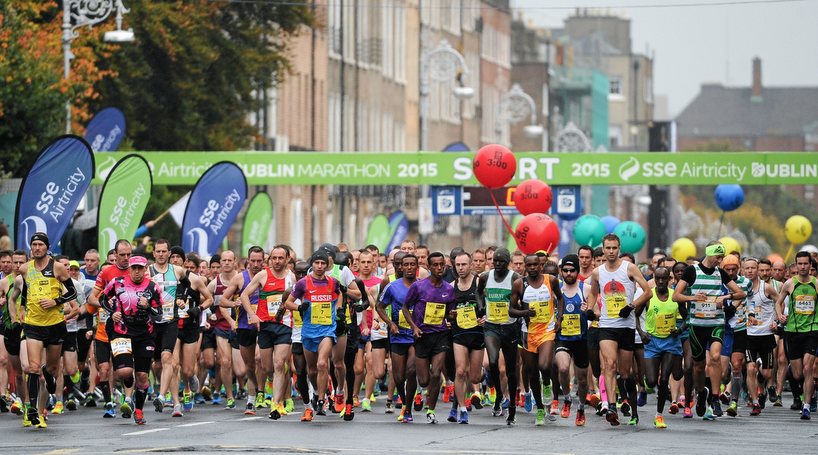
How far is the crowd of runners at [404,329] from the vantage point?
2164 centimetres

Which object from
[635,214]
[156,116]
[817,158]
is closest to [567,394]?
[817,158]

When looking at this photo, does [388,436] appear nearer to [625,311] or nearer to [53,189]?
[625,311]

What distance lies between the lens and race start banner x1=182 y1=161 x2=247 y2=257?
3372cm

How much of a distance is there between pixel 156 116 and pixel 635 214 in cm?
11609

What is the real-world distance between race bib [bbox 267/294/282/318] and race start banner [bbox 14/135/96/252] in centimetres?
519

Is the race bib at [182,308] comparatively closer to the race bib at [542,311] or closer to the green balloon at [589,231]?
the race bib at [542,311]

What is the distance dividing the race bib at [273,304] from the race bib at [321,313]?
910 mm

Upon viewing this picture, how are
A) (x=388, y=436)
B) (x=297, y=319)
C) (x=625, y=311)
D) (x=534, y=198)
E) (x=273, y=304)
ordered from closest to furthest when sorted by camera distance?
(x=388, y=436)
(x=625, y=311)
(x=297, y=319)
(x=273, y=304)
(x=534, y=198)

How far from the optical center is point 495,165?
34938 millimetres

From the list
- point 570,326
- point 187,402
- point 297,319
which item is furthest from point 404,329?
point 187,402

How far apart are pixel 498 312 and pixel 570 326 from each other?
3.84 ft

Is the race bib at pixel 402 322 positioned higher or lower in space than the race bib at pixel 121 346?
higher

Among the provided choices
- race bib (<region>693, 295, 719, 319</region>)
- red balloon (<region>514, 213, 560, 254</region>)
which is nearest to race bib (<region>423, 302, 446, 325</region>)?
race bib (<region>693, 295, 719, 319</region>)

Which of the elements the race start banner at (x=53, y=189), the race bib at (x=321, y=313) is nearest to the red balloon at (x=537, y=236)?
the race start banner at (x=53, y=189)
